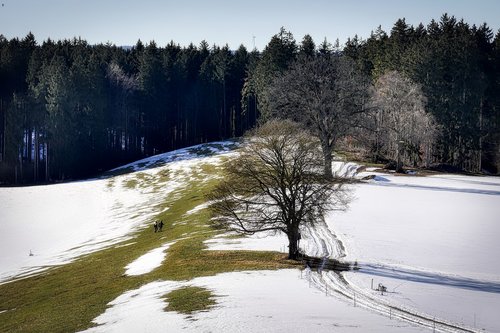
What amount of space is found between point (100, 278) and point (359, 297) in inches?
884

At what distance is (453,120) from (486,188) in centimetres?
2543

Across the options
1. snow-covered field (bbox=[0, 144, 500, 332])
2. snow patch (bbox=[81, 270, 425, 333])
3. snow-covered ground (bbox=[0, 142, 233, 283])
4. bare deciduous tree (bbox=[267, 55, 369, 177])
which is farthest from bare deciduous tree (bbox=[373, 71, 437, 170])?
snow patch (bbox=[81, 270, 425, 333])

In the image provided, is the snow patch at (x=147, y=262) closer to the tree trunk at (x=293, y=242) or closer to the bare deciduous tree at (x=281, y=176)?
the bare deciduous tree at (x=281, y=176)

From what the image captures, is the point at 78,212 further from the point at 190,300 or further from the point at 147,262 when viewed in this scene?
the point at 190,300

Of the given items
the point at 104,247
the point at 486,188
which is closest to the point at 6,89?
the point at 104,247

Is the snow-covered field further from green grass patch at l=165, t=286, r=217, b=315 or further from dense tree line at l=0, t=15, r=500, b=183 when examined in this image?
dense tree line at l=0, t=15, r=500, b=183

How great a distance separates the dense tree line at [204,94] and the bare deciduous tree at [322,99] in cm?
35

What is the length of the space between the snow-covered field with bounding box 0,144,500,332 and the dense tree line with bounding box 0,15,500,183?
52.3 feet

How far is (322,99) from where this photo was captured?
63.3 m

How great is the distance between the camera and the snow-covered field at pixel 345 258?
2350cm

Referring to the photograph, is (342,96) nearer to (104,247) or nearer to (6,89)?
(104,247)

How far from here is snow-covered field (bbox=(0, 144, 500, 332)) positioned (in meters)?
23.5

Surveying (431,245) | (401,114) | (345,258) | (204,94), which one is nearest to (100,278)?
(345,258)

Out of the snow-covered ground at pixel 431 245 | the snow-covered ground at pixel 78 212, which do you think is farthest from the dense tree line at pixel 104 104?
the snow-covered ground at pixel 431 245
